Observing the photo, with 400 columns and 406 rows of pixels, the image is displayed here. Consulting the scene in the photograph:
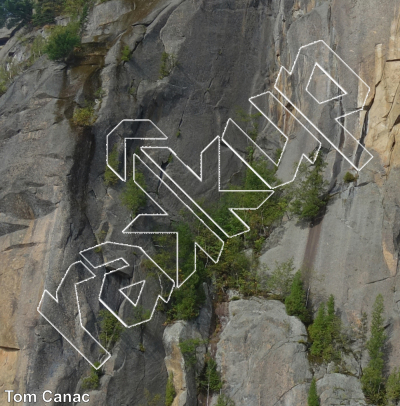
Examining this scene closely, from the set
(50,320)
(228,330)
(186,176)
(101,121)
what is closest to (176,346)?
(228,330)

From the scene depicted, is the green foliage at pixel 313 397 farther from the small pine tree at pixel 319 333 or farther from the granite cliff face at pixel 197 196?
the small pine tree at pixel 319 333

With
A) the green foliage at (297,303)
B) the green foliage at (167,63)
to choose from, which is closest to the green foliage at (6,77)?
the green foliage at (167,63)

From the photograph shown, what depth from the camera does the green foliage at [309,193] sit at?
1934cm

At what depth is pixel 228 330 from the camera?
60.2ft

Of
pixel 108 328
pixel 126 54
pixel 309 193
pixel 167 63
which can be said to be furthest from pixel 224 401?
pixel 126 54

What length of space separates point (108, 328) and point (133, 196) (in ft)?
15.4

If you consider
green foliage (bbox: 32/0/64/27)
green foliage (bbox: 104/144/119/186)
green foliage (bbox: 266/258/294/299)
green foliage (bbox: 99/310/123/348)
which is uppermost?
green foliage (bbox: 32/0/64/27)

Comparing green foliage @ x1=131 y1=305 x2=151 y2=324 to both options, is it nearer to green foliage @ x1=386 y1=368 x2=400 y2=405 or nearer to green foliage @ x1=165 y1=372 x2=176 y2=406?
green foliage @ x1=165 y1=372 x2=176 y2=406

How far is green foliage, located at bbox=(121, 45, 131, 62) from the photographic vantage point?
73.7ft

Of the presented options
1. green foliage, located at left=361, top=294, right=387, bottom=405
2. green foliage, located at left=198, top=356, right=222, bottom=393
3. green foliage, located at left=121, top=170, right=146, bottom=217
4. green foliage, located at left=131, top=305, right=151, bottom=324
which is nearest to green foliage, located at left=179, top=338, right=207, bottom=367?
green foliage, located at left=198, top=356, right=222, bottom=393

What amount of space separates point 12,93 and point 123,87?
4.41 metres

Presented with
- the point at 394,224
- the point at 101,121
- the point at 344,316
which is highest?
the point at 101,121

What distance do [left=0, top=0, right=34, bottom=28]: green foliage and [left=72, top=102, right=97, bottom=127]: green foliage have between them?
1354 cm

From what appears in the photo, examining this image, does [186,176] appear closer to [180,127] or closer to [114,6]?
[180,127]
